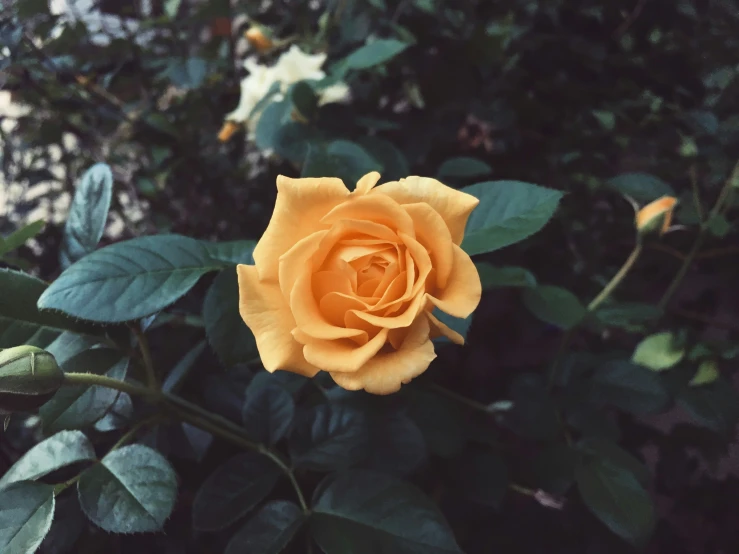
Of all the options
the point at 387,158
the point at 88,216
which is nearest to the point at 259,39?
the point at 387,158

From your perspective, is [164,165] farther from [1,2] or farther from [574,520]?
[574,520]

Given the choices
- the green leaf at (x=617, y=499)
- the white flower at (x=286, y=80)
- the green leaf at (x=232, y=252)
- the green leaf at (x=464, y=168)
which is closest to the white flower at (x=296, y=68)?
the white flower at (x=286, y=80)

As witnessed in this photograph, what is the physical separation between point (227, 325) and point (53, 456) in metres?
0.16

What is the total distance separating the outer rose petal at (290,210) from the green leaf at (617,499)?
37cm

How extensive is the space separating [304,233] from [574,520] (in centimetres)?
53

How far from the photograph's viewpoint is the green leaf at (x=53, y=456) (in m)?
0.35

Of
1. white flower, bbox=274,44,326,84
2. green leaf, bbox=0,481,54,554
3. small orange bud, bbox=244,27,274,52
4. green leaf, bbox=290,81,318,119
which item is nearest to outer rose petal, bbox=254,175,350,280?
green leaf, bbox=0,481,54,554

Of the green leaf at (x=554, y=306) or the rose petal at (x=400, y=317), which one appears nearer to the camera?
the rose petal at (x=400, y=317)

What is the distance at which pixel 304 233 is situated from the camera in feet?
1.00

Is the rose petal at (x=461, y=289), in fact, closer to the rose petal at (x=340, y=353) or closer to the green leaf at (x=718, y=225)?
the rose petal at (x=340, y=353)

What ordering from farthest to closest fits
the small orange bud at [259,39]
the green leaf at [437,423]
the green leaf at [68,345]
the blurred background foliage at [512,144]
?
the small orange bud at [259,39] → the blurred background foliage at [512,144] → the green leaf at [437,423] → the green leaf at [68,345]

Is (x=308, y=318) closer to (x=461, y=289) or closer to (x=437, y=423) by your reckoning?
(x=461, y=289)

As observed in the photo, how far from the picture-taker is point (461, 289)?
0.93ft

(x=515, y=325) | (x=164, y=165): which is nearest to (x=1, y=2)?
(x=164, y=165)
